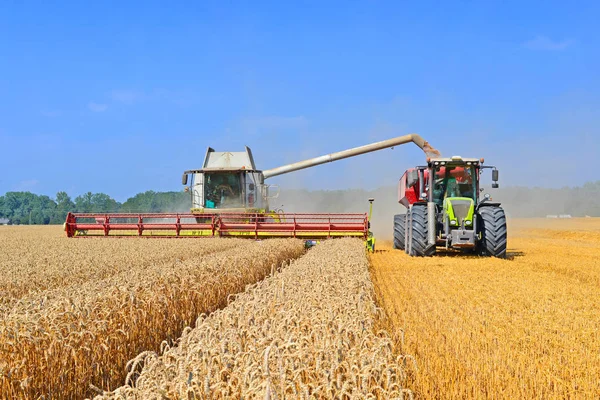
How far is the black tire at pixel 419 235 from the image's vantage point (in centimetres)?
1267

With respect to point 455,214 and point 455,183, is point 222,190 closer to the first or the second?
point 455,183

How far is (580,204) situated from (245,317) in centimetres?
7805

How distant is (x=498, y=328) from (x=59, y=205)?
103161mm

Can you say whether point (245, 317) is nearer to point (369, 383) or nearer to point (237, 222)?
point (369, 383)

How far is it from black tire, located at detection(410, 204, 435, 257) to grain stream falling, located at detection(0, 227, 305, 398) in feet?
19.8

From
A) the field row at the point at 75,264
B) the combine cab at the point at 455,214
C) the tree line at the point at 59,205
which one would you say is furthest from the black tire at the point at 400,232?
the tree line at the point at 59,205

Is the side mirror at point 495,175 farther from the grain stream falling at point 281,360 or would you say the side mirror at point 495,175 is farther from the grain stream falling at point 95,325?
the grain stream falling at point 281,360

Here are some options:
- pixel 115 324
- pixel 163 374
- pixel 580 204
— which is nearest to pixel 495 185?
pixel 115 324

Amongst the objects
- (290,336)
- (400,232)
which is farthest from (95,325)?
(400,232)

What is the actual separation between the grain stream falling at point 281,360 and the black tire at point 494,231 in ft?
28.1

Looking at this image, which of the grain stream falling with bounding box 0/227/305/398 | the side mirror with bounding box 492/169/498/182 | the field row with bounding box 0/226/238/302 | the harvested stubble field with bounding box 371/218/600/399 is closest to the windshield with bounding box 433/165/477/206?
the side mirror with bounding box 492/169/498/182

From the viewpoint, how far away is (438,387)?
3787mm

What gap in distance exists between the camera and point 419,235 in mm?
12727

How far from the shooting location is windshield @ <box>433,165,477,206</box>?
13000mm
